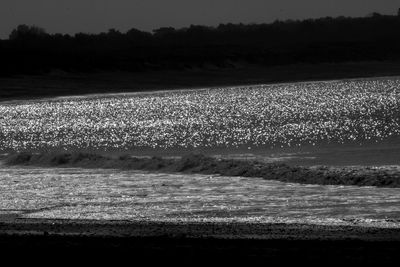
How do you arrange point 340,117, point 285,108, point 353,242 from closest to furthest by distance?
point 353,242 → point 340,117 → point 285,108

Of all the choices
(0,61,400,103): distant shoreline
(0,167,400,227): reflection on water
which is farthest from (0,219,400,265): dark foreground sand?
(0,61,400,103): distant shoreline

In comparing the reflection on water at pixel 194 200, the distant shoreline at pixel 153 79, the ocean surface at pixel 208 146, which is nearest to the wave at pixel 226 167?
the reflection on water at pixel 194 200

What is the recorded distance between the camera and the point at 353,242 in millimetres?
14375

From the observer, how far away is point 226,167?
30.5 metres

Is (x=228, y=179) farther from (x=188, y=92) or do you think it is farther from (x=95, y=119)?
(x=188, y=92)

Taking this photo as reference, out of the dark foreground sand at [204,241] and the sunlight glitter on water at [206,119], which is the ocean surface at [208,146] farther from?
the dark foreground sand at [204,241]

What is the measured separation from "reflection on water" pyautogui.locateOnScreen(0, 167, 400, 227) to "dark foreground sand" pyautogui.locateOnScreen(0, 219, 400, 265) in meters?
1.83

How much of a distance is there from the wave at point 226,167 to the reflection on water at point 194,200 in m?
0.75

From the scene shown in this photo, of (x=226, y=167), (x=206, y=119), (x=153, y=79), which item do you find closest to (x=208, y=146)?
(x=226, y=167)

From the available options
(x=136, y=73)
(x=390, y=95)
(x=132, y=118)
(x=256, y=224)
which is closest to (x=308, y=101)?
(x=390, y=95)

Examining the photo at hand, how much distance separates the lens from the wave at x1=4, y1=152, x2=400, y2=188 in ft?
84.8

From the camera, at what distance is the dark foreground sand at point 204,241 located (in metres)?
12.9

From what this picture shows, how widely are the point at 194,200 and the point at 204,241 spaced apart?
8.13 meters

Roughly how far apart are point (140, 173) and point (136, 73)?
8578 cm
